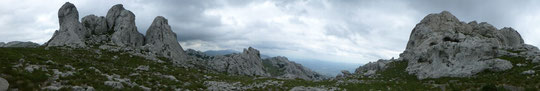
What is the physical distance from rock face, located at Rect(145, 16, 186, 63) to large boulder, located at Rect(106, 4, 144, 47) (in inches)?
158

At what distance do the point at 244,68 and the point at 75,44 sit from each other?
59454 mm

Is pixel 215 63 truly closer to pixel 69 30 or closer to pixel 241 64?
pixel 241 64

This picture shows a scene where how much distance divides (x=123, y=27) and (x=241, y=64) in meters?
47.1

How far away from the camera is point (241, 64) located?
343 feet

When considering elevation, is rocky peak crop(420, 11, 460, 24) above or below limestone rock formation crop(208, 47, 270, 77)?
above

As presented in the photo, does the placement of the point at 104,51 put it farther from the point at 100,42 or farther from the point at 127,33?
the point at 127,33

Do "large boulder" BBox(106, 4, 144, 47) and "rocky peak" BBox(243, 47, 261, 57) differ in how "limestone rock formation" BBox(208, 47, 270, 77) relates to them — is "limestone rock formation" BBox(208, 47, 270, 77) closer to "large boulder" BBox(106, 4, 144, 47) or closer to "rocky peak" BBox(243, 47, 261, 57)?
"rocky peak" BBox(243, 47, 261, 57)

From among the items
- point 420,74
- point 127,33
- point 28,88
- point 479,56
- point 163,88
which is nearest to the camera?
point 28,88

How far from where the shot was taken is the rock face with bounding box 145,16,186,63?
85581mm

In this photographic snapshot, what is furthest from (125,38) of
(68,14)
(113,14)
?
(68,14)

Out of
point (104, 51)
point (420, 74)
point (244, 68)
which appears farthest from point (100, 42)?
point (420, 74)

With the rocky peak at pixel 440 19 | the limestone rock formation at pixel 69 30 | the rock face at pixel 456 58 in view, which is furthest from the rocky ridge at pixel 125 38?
the rocky peak at pixel 440 19

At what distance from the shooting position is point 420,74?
44.4 meters

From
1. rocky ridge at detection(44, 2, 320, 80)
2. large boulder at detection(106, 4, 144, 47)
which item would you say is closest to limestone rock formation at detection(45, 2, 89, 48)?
rocky ridge at detection(44, 2, 320, 80)
